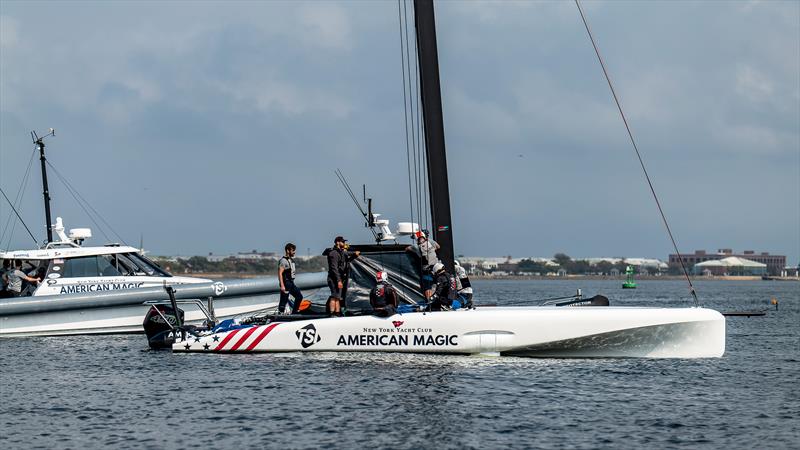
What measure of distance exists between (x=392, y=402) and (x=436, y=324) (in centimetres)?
407

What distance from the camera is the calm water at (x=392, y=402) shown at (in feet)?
42.4

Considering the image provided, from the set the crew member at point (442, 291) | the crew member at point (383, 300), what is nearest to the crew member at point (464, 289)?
the crew member at point (442, 291)

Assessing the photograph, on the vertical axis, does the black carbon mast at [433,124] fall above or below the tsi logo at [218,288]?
above

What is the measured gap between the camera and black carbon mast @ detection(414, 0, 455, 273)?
20.4 meters

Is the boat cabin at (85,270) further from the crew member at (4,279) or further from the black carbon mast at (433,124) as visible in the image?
the black carbon mast at (433,124)

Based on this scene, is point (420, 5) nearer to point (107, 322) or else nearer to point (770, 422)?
point (770, 422)

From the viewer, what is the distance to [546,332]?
1883 cm

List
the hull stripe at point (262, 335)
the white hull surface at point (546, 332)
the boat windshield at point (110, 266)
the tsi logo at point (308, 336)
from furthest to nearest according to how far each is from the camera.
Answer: the boat windshield at point (110, 266), the hull stripe at point (262, 335), the tsi logo at point (308, 336), the white hull surface at point (546, 332)

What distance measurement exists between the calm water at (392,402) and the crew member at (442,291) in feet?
3.54

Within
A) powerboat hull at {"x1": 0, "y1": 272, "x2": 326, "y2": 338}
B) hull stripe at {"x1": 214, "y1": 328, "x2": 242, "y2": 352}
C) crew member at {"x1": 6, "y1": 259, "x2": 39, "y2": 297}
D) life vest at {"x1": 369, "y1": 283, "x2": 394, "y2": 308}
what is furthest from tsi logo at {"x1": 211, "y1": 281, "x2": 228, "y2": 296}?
life vest at {"x1": 369, "y1": 283, "x2": 394, "y2": 308}

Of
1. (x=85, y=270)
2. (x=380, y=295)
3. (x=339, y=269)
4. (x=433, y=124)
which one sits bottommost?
(x=380, y=295)

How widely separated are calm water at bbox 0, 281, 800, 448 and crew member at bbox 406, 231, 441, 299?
1766 millimetres

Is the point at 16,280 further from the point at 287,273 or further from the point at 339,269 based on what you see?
the point at 339,269

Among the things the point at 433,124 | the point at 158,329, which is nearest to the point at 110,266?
the point at 158,329
